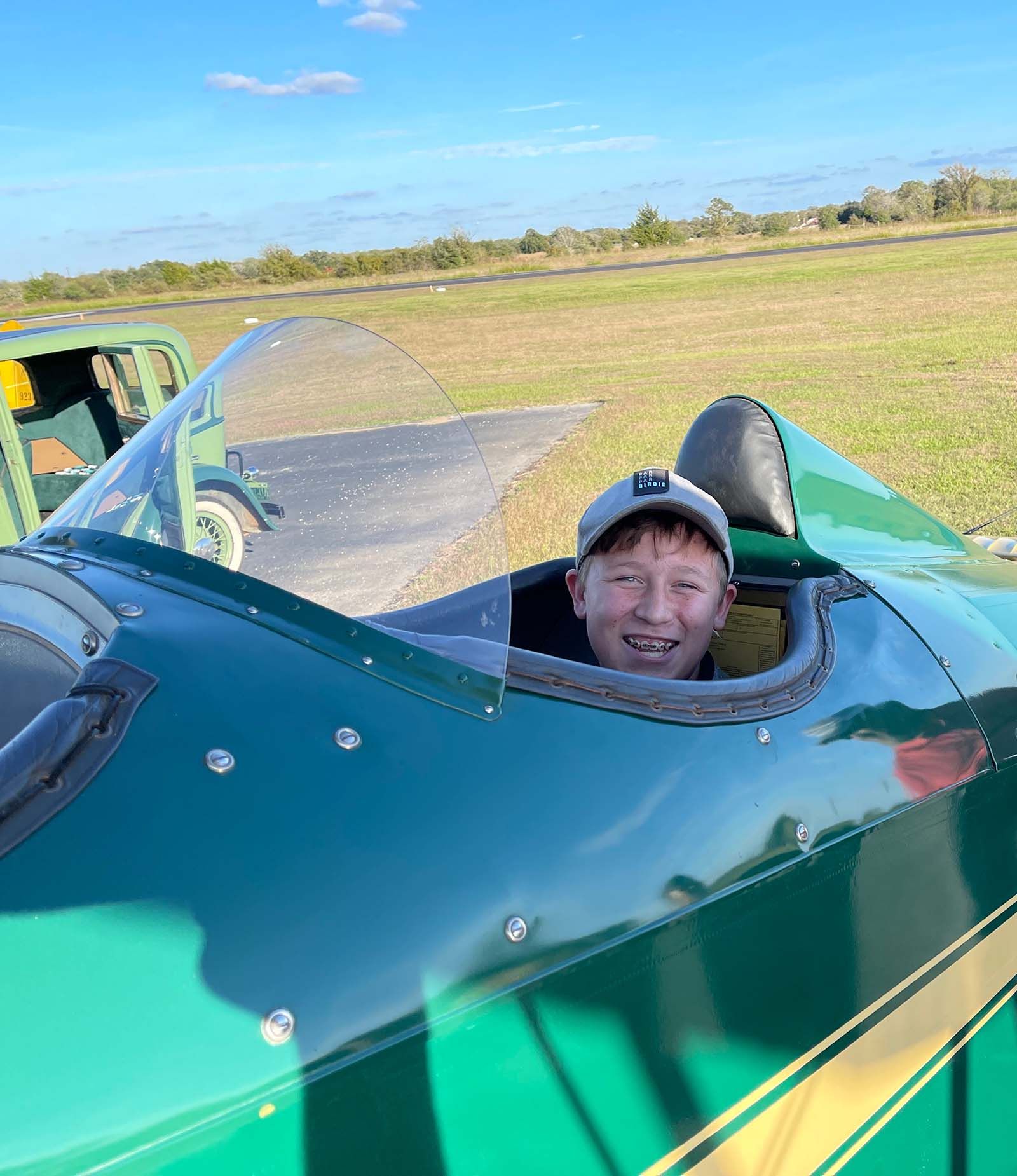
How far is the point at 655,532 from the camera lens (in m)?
2.25

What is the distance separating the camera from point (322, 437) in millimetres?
1874

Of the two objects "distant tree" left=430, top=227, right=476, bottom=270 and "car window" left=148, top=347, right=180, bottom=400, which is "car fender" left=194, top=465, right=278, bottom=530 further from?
"distant tree" left=430, top=227, right=476, bottom=270

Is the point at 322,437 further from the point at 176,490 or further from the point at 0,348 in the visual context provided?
the point at 0,348

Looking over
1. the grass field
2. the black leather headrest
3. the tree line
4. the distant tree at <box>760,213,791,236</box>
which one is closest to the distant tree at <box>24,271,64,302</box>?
the tree line

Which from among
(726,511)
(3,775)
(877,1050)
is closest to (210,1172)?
(3,775)

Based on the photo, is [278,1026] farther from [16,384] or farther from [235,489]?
[16,384]

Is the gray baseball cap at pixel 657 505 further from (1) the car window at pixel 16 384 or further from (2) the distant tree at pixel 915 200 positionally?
(2) the distant tree at pixel 915 200

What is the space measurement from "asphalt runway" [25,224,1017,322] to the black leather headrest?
34.3 meters

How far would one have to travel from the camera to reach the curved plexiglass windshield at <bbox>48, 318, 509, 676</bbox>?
1.60 metres

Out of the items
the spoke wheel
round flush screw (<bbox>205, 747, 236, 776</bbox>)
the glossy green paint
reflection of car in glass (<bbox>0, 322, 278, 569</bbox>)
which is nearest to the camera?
the glossy green paint

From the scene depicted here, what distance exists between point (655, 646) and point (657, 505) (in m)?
0.30

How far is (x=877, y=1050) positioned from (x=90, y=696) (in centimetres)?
125

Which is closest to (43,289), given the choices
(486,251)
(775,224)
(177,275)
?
(177,275)

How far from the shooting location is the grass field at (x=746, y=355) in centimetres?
870
